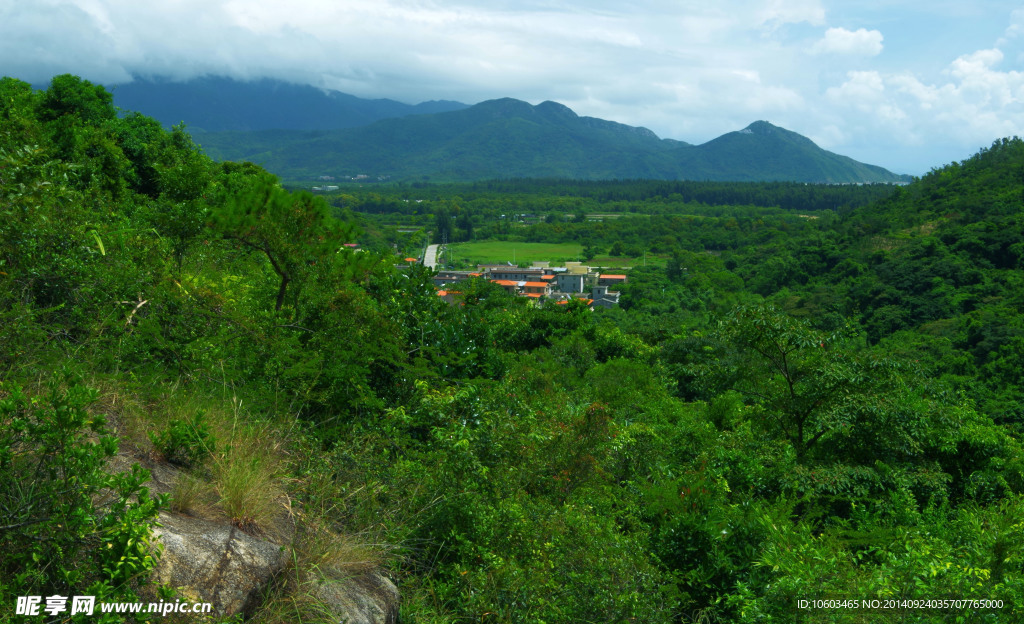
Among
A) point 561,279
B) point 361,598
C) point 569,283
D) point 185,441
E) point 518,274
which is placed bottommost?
point 569,283

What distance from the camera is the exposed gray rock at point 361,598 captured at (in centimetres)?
297

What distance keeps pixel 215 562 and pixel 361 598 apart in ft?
2.31

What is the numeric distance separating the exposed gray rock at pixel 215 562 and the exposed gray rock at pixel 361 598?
0.85 feet

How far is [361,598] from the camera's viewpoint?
3.11 m

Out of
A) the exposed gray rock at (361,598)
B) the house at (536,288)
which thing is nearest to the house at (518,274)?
the house at (536,288)

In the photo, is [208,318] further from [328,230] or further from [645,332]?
[645,332]

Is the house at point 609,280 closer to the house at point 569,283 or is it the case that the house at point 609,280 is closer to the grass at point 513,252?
the house at point 569,283

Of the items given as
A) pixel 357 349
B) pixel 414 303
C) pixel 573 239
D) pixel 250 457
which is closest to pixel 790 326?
pixel 414 303

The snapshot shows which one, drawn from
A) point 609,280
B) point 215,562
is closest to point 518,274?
point 609,280

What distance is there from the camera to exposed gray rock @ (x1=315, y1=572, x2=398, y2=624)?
2975mm

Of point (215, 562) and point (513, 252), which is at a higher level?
point (215, 562)

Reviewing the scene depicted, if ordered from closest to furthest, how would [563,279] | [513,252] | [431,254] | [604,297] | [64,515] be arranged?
[64,515] → [604,297] → [563,279] → [431,254] → [513,252]

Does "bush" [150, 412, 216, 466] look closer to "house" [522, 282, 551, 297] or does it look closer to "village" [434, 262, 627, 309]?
"house" [522, 282, 551, 297]

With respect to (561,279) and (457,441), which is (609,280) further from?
(457,441)
